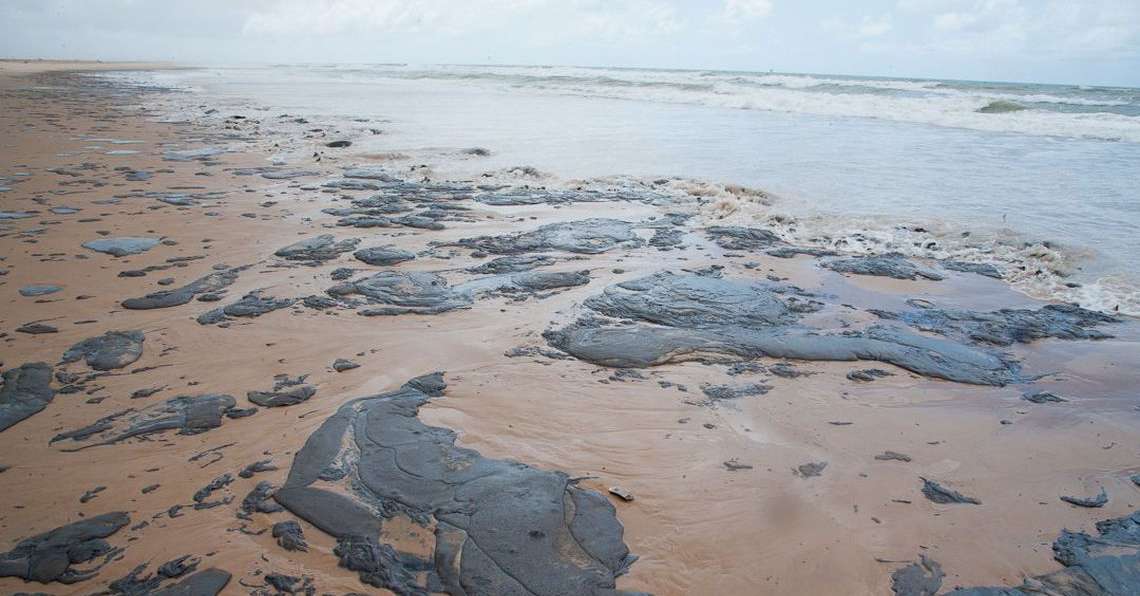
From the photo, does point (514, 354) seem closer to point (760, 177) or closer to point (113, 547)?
point (113, 547)

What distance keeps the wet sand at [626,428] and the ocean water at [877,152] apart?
1994mm

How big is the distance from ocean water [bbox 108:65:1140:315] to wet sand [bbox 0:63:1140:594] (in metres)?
1.99

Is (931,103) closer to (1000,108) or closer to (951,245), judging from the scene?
(1000,108)

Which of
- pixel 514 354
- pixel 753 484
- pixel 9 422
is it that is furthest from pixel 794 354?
pixel 9 422

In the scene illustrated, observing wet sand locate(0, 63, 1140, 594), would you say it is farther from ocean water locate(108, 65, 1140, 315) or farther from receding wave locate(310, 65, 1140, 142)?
receding wave locate(310, 65, 1140, 142)

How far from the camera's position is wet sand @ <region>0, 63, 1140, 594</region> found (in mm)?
2758

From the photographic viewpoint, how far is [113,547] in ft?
8.67

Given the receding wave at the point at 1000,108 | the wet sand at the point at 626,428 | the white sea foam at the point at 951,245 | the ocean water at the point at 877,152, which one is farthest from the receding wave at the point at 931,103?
the wet sand at the point at 626,428

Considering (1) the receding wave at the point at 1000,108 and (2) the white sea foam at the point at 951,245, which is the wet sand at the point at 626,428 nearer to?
(2) the white sea foam at the point at 951,245

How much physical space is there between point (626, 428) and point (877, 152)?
45.0 ft

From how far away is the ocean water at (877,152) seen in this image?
26.0ft

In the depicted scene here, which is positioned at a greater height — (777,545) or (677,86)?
(677,86)

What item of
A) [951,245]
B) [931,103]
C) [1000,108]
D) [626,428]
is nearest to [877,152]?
[951,245]

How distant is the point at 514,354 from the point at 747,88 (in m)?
38.9
